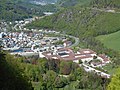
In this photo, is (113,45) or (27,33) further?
(27,33)

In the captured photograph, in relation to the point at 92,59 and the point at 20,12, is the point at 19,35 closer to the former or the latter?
the point at 92,59

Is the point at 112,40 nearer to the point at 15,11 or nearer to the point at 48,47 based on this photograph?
the point at 48,47

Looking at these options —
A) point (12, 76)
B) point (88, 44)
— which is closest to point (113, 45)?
point (88, 44)

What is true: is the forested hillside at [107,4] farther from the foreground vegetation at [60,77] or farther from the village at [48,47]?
the foreground vegetation at [60,77]

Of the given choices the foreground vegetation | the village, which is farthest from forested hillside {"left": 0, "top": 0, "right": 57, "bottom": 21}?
the foreground vegetation

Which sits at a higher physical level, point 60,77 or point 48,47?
point 60,77

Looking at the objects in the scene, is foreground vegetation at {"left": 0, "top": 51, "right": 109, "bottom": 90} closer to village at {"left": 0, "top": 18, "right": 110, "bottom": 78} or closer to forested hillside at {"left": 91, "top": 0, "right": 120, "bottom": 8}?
village at {"left": 0, "top": 18, "right": 110, "bottom": 78}

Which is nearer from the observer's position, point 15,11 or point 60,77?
point 60,77

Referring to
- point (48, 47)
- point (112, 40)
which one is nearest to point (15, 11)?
point (48, 47)
